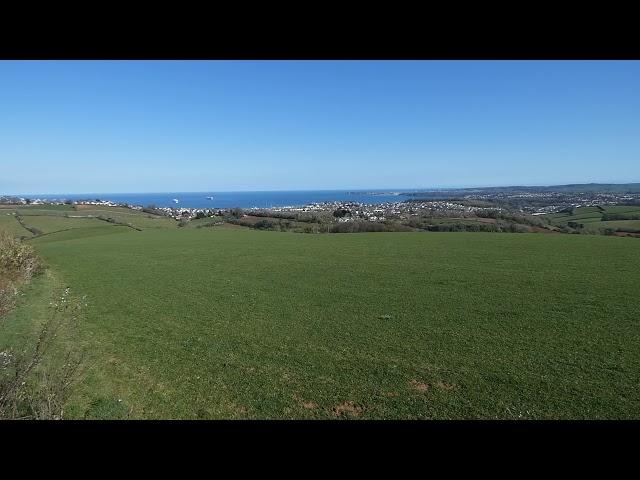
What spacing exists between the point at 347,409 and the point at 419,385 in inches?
57.3

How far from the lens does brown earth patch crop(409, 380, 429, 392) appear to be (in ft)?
20.5

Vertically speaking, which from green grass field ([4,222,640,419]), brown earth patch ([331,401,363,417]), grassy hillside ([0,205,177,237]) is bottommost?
green grass field ([4,222,640,419])

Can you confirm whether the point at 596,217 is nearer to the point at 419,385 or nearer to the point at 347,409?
the point at 419,385

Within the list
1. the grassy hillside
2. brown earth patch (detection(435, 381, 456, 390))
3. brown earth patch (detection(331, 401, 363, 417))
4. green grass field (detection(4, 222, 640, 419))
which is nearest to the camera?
brown earth patch (detection(331, 401, 363, 417))

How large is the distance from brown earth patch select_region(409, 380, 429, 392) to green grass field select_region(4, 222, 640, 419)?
0.13 ft

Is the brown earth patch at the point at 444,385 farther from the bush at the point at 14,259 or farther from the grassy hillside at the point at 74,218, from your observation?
the grassy hillside at the point at 74,218

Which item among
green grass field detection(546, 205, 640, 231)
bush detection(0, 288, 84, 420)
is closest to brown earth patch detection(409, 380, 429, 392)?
bush detection(0, 288, 84, 420)

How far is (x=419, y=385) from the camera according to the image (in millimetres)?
6395

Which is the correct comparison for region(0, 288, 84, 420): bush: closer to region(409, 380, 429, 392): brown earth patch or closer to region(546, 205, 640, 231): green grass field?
region(409, 380, 429, 392): brown earth patch

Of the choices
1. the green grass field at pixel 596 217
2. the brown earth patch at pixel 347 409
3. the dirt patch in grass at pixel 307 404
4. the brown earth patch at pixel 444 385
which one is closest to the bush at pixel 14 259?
the dirt patch in grass at pixel 307 404

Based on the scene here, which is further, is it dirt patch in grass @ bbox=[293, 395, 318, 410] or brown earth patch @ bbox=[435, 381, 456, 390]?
brown earth patch @ bbox=[435, 381, 456, 390]

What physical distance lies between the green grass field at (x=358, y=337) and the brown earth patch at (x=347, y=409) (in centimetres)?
3
